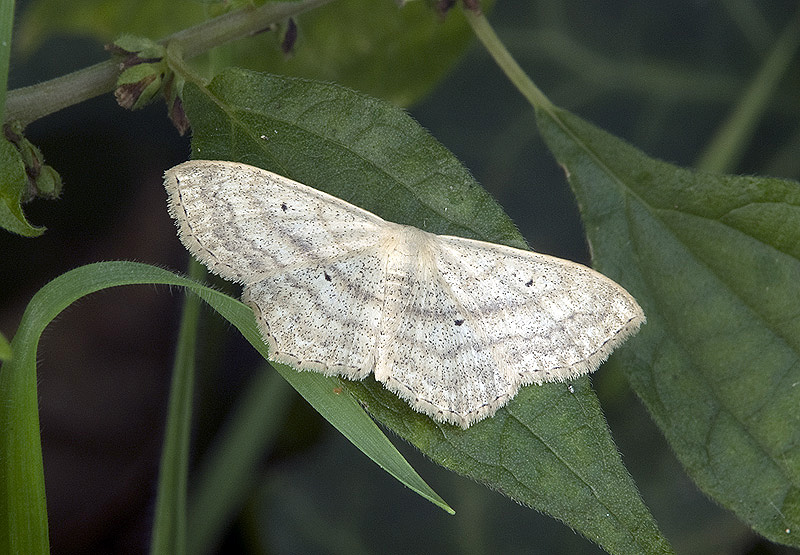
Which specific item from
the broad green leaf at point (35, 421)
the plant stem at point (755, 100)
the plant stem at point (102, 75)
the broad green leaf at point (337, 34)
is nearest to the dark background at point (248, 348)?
the plant stem at point (755, 100)

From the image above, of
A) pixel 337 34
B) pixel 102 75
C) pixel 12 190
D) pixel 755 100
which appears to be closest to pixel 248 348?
pixel 337 34

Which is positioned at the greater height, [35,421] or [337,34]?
[337,34]

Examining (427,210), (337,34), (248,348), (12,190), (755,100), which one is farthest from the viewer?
(248,348)

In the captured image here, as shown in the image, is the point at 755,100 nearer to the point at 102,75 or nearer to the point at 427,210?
the point at 427,210

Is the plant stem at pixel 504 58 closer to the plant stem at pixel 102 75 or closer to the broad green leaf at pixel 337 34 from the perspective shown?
the plant stem at pixel 102 75

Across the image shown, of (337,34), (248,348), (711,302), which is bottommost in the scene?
(248,348)

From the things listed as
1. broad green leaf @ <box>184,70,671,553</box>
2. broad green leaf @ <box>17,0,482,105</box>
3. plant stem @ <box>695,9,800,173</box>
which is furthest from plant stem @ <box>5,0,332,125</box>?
plant stem @ <box>695,9,800,173</box>
